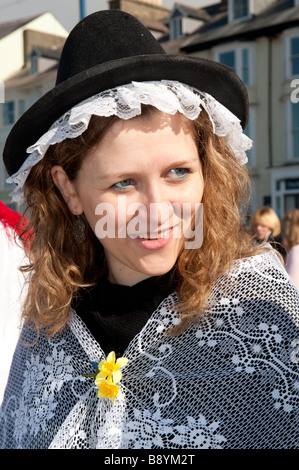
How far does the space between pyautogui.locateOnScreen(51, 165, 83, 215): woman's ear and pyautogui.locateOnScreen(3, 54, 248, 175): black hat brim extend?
11cm

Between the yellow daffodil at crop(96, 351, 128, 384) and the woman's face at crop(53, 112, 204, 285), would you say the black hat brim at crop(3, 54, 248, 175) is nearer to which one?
the woman's face at crop(53, 112, 204, 285)

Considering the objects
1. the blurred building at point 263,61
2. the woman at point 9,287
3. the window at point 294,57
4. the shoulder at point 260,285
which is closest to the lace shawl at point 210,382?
the shoulder at point 260,285

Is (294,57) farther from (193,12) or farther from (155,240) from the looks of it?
(155,240)

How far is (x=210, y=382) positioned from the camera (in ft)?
5.42

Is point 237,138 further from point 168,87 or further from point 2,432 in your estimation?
point 2,432

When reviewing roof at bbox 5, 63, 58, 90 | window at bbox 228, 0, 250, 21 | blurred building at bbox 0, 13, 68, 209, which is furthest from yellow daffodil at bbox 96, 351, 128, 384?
roof at bbox 5, 63, 58, 90

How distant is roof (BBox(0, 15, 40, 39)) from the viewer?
27453mm

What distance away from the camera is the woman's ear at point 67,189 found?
1.89 meters

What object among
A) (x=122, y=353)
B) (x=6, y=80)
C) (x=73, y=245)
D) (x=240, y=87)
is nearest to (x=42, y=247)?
(x=73, y=245)

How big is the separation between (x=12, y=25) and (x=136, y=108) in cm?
2863

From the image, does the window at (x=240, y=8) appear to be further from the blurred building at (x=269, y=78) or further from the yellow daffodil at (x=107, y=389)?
the yellow daffodil at (x=107, y=389)

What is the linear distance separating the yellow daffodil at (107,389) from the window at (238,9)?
1961 centimetres

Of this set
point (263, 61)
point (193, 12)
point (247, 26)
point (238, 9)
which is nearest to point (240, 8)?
point (238, 9)
